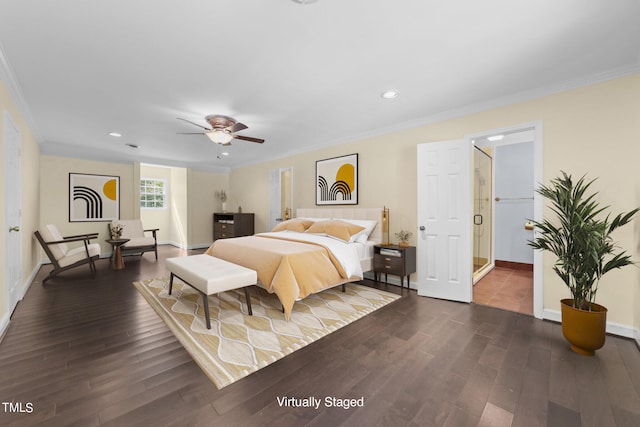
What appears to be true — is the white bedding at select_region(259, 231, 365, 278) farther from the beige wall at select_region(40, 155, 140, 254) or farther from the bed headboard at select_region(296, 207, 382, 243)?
the beige wall at select_region(40, 155, 140, 254)

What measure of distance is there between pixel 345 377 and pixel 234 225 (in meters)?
5.81

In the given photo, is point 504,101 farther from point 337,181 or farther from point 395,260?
point 337,181

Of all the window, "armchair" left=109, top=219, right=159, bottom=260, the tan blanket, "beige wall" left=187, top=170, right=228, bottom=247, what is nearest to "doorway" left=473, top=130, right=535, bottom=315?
the tan blanket

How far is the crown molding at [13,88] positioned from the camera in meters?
2.44

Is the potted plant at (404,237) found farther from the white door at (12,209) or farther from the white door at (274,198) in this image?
the white door at (12,209)

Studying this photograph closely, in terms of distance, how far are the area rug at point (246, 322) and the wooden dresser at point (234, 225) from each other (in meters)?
3.12

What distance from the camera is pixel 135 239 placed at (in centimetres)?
600

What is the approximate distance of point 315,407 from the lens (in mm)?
1583

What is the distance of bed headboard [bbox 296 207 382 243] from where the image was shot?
172 inches

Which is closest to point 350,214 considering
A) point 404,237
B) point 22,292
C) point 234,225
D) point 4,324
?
point 404,237

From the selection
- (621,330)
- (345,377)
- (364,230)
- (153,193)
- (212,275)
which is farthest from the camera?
(153,193)

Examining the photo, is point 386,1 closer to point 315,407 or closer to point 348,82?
point 348,82

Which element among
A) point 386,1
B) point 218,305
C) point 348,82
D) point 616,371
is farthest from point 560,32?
point 218,305

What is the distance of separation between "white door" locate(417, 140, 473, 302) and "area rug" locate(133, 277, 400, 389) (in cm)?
72
